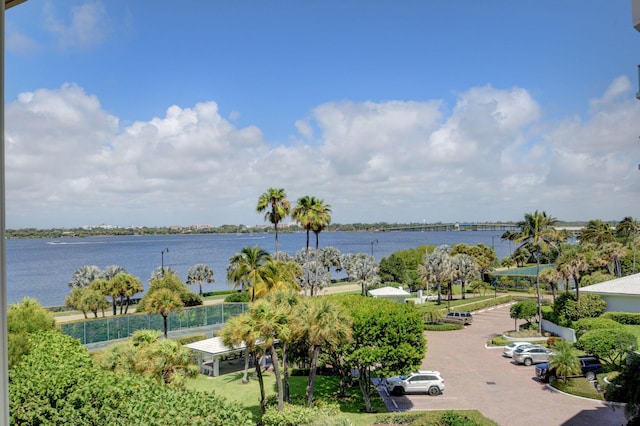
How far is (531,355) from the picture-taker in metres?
25.9

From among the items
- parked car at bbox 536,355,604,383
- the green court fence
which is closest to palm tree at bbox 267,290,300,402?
→ parked car at bbox 536,355,604,383

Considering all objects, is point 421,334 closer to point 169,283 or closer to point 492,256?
point 169,283

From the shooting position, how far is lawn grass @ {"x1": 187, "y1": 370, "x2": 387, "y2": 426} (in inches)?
767

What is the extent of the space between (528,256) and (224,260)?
98.8 meters

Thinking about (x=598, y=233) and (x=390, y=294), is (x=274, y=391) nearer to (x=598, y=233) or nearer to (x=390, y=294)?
(x=390, y=294)

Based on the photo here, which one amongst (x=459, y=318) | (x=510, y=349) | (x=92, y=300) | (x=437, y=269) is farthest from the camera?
(x=437, y=269)

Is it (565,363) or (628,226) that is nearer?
(565,363)

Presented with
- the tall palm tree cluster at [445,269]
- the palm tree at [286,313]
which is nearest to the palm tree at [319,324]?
the palm tree at [286,313]

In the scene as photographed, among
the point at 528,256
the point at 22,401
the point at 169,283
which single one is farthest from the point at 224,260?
the point at 22,401

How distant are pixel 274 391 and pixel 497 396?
32.2 feet

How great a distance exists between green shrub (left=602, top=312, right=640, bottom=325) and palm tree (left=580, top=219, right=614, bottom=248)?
36.2 meters

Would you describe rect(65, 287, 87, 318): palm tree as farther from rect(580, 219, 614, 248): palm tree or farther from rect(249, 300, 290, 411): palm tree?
rect(580, 219, 614, 248): palm tree

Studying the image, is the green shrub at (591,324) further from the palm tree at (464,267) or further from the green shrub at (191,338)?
the green shrub at (191,338)

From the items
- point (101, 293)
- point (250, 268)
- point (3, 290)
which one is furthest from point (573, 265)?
point (101, 293)
